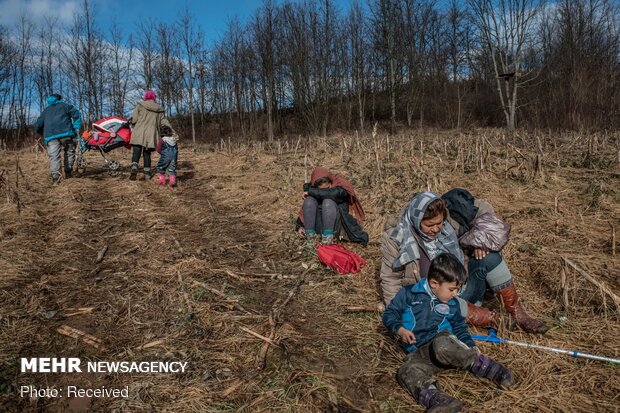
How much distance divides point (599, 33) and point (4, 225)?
28.8 meters

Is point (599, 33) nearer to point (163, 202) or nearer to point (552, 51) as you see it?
point (552, 51)

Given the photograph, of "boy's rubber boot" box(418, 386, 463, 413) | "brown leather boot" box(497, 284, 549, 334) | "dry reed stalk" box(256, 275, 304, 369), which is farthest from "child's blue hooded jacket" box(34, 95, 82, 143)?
"boy's rubber boot" box(418, 386, 463, 413)

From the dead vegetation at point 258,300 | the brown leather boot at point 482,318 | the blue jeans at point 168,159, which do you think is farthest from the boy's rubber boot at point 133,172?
the brown leather boot at point 482,318

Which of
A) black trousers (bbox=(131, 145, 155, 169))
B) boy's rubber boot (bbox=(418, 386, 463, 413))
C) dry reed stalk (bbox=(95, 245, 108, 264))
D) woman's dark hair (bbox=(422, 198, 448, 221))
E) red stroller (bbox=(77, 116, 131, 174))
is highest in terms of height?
red stroller (bbox=(77, 116, 131, 174))

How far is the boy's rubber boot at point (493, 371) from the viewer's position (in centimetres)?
227

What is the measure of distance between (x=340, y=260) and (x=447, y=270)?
61.9 inches

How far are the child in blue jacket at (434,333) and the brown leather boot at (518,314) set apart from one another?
0.59 m

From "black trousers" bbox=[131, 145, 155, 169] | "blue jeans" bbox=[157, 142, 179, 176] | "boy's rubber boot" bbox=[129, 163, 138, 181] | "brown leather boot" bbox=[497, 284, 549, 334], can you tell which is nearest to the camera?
"brown leather boot" bbox=[497, 284, 549, 334]

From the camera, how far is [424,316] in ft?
8.34

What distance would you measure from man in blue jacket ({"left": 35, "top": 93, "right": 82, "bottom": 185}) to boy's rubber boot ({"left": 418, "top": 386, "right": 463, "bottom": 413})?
8.13 meters

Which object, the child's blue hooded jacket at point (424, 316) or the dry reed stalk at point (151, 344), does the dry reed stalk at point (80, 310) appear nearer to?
the dry reed stalk at point (151, 344)

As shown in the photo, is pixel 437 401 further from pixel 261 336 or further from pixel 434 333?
pixel 261 336

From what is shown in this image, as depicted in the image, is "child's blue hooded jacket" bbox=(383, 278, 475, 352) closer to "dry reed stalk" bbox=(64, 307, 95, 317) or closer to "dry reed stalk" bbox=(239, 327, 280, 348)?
"dry reed stalk" bbox=(239, 327, 280, 348)

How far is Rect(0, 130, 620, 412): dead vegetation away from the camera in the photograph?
2.26 m
